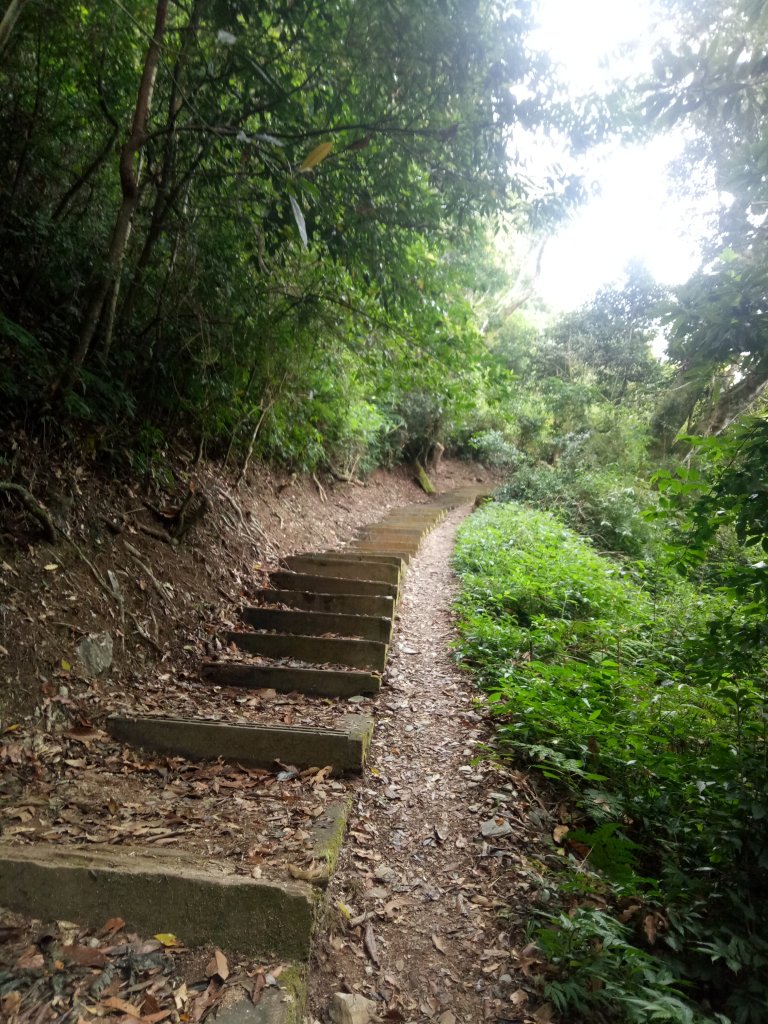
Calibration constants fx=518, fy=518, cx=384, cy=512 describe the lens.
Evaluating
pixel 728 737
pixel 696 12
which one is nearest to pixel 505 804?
pixel 728 737

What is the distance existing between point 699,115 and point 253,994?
6.24 meters

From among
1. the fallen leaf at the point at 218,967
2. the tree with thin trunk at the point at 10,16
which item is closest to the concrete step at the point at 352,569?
the fallen leaf at the point at 218,967

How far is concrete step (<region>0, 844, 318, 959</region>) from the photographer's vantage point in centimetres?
194

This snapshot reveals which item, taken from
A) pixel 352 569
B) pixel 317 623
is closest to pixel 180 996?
pixel 317 623

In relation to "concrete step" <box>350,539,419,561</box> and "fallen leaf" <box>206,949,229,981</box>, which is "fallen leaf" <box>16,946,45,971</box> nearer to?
"fallen leaf" <box>206,949,229,981</box>

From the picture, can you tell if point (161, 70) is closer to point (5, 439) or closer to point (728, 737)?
point (5, 439)

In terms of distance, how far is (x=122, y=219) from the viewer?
3.63 m

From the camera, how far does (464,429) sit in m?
19.1

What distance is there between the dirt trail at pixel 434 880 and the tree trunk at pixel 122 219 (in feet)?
10.7

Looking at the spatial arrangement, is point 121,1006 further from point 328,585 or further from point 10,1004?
point 328,585

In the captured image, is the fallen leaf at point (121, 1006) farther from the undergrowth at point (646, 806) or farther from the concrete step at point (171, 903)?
the undergrowth at point (646, 806)

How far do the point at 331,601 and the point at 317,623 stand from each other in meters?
0.44

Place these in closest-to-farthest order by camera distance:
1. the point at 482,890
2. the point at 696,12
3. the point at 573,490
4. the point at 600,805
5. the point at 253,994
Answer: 1. the point at 253,994
2. the point at 482,890
3. the point at 600,805
4. the point at 696,12
5. the point at 573,490

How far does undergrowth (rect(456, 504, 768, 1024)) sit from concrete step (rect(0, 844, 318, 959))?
957mm
